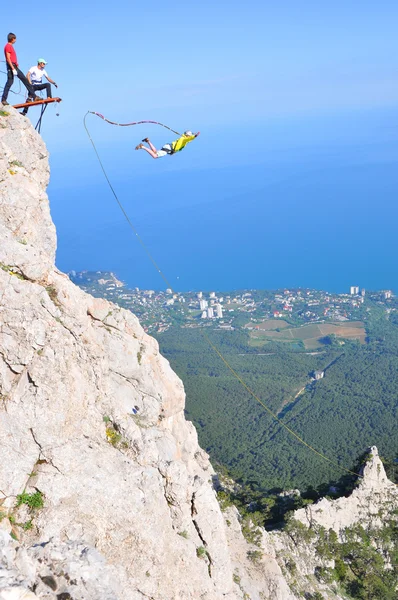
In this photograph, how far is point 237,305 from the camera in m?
105

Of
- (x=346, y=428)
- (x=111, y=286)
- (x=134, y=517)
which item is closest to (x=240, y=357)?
(x=346, y=428)

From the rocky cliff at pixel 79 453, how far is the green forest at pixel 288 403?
16.5 metres

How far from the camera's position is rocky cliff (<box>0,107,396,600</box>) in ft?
32.5

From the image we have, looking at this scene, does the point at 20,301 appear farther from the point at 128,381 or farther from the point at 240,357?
the point at 240,357

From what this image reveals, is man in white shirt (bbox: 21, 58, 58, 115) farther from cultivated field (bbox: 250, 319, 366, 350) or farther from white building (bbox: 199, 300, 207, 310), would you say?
white building (bbox: 199, 300, 207, 310)

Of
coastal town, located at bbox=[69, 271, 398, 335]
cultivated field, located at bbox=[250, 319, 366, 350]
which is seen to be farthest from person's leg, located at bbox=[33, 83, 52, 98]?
cultivated field, located at bbox=[250, 319, 366, 350]

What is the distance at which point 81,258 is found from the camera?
145 metres

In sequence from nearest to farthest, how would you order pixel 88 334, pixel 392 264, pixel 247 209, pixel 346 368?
1. pixel 88 334
2. pixel 346 368
3. pixel 392 264
4. pixel 247 209

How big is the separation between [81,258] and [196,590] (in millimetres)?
138569

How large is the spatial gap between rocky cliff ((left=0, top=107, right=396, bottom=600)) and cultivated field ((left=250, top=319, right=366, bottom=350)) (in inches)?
2775

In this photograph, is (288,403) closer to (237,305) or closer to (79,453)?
(237,305)

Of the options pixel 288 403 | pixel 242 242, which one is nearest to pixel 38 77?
pixel 288 403

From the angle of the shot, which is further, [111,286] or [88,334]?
[111,286]

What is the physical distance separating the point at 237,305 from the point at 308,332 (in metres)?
19.7
